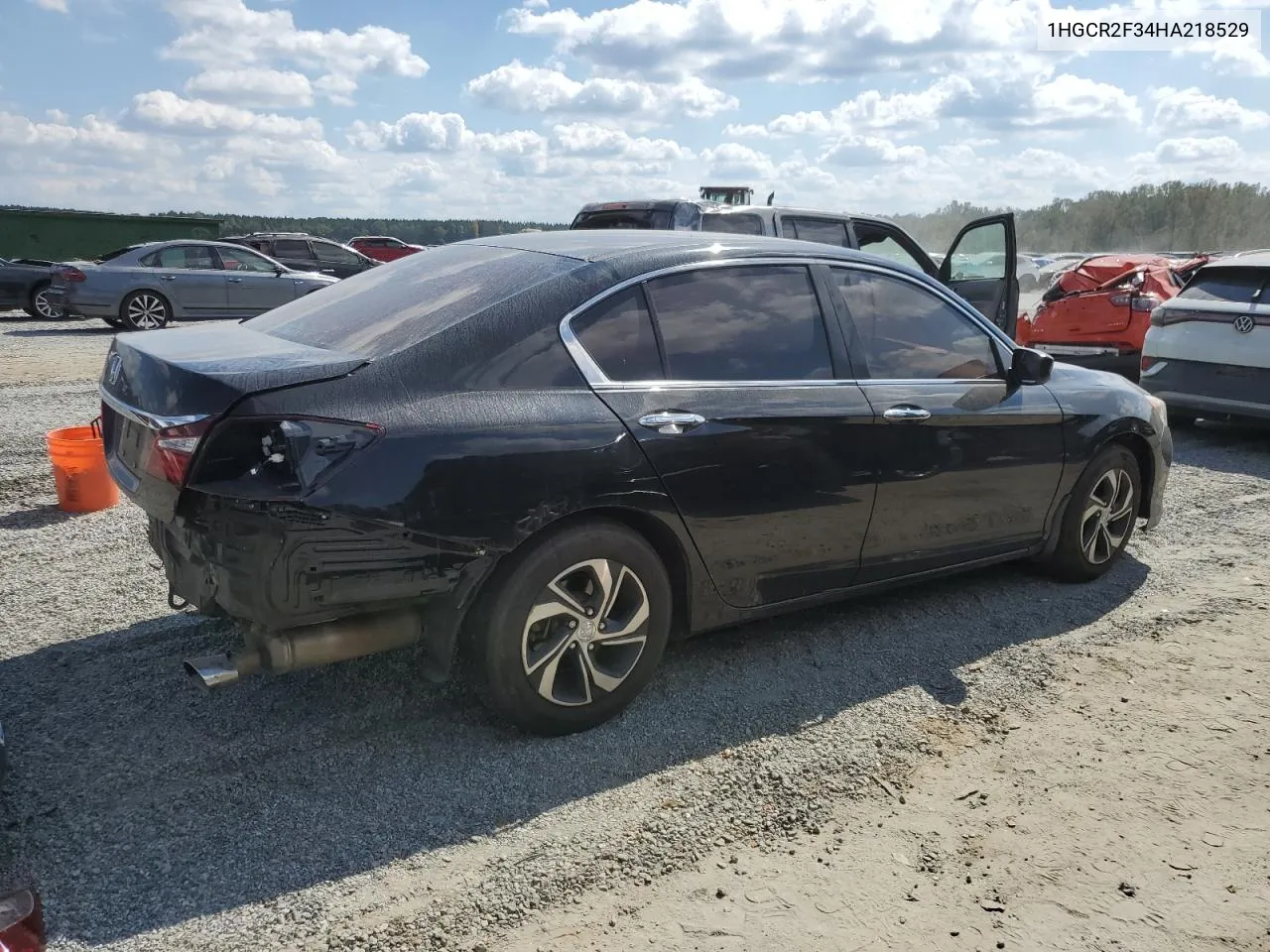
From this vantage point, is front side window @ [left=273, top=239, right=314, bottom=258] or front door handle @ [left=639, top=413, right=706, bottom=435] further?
front side window @ [left=273, top=239, right=314, bottom=258]

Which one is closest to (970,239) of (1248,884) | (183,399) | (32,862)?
(1248,884)

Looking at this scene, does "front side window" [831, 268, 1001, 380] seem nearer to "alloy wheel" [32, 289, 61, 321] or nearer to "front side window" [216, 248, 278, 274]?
"front side window" [216, 248, 278, 274]

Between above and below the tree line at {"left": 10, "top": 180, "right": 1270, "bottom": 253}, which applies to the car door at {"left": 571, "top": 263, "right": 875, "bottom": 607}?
below

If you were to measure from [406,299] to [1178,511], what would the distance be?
547 centimetres

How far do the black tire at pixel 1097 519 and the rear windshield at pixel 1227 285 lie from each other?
14.8 feet

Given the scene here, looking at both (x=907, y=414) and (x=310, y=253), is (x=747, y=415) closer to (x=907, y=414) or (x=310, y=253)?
(x=907, y=414)

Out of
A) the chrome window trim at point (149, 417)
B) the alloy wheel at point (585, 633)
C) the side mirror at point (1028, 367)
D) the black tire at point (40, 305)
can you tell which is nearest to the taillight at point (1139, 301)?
the side mirror at point (1028, 367)

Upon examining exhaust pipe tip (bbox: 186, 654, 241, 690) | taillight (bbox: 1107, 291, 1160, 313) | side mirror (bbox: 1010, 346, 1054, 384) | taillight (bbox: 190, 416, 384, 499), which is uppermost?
taillight (bbox: 1107, 291, 1160, 313)

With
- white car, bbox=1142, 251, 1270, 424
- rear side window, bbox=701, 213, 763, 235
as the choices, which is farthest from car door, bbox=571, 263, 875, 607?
white car, bbox=1142, 251, 1270, 424

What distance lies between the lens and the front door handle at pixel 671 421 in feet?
11.6

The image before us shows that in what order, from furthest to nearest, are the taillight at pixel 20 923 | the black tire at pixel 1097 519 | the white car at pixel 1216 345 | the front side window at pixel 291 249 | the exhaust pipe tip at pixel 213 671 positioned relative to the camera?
the front side window at pixel 291 249 < the white car at pixel 1216 345 < the black tire at pixel 1097 519 < the exhaust pipe tip at pixel 213 671 < the taillight at pixel 20 923

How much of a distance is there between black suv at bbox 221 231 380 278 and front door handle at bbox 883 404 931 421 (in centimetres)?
2173

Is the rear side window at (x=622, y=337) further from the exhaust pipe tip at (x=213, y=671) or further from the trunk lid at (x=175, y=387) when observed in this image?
the exhaust pipe tip at (x=213, y=671)

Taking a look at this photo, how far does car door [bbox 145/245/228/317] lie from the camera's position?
16.3 metres
